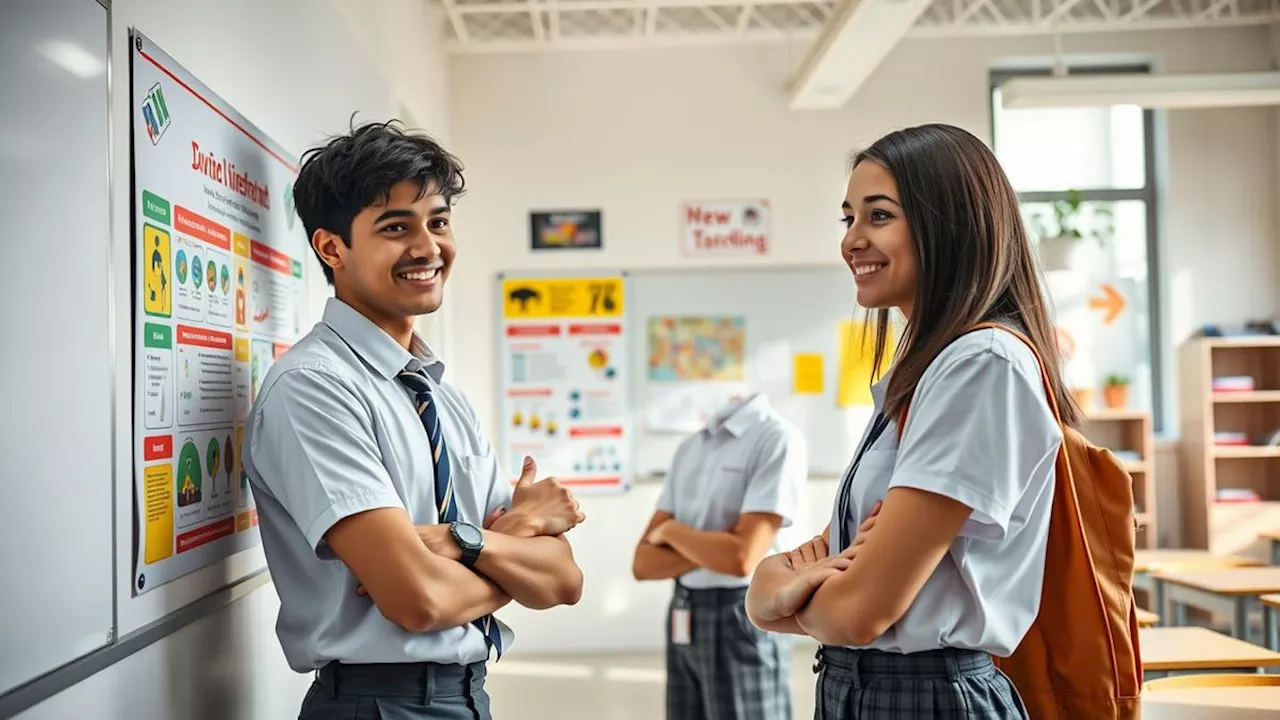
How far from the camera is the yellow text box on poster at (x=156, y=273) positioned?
176 cm

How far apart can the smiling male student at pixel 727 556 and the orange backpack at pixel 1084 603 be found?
172 cm

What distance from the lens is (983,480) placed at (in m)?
1.50

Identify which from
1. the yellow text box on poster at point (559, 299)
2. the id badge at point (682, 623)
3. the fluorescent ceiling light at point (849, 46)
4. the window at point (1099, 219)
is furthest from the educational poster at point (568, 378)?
the id badge at point (682, 623)

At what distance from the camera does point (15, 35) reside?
1.35 metres

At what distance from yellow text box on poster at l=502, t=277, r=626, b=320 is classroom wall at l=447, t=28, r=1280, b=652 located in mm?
105

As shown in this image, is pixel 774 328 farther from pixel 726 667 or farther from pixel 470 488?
pixel 470 488

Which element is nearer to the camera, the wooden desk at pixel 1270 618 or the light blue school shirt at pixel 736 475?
the light blue school shirt at pixel 736 475

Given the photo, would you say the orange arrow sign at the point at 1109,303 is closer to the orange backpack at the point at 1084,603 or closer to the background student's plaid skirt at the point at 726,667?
the background student's plaid skirt at the point at 726,667

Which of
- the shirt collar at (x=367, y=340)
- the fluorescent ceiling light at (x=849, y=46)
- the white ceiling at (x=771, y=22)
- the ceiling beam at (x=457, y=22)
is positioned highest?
the white ceiling at (x=771, y=22)

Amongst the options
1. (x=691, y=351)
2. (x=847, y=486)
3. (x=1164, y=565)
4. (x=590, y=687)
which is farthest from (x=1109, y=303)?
(x=847, y=486)

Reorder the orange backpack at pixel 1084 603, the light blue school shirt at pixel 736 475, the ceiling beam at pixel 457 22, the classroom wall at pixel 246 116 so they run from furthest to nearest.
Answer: the ceiling beam at pixel 457 22 < the light blue school shirt at pixel 736 475 < the classroom wall at pixel 246 116 < the orange backpack at pixel 1084 603

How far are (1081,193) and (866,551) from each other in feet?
21.3

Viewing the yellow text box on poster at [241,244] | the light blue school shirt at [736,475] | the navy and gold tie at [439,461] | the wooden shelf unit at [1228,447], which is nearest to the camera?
the navy and gold tie at [439,461]

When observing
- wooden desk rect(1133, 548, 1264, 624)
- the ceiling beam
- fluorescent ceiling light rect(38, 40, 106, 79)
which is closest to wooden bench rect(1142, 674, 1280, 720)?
wooden desk rect(1133, 548, 1264, 624)
